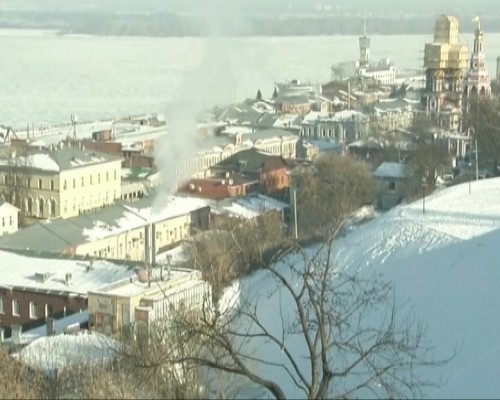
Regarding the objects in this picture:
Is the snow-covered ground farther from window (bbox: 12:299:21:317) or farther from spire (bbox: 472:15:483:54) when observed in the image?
spire (bbox: 472:15:483:54)

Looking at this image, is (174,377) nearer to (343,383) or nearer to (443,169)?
(343,383)

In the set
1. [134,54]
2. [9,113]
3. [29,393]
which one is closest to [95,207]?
[29,393]

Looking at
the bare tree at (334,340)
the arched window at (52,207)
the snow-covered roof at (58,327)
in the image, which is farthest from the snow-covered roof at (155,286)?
the arched window at (52,207)

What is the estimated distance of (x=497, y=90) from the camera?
15.8 m

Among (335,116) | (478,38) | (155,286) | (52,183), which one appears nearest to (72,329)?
(155,286)

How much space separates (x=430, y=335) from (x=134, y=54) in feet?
98.6

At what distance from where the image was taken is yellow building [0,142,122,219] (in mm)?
9242

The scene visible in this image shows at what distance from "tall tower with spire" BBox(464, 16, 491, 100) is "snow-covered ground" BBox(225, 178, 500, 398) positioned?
286 inches

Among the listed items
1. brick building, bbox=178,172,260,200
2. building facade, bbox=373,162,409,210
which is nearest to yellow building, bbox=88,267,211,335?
brick building, bbox=178,172,260,200

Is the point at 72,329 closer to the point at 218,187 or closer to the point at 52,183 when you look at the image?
the point at 52,183

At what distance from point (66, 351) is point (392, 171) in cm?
655

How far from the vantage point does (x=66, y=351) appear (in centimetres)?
380

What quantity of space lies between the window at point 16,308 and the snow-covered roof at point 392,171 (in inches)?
193

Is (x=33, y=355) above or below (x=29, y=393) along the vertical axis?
below
